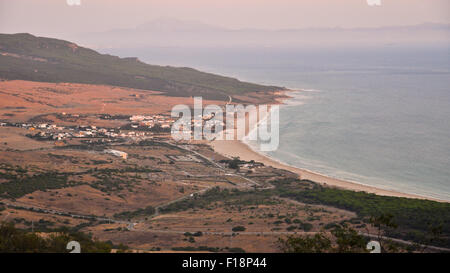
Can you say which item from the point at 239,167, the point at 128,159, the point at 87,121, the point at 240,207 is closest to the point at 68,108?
the point at 87,121

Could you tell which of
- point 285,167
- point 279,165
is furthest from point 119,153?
point 285,167

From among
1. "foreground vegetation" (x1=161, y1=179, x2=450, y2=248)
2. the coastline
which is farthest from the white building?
"foreground vegetation" (x1=161, y1=179, x2=450, y2=248)

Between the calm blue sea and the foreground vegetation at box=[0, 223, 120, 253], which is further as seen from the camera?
the calm blue sea

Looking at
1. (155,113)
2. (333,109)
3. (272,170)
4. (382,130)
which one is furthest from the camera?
(333,109)

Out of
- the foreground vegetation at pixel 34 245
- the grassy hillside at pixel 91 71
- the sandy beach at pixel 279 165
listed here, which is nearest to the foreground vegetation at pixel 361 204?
the sandy beach at pixel 279 165

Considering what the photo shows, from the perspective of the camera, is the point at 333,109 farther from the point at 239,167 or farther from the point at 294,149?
the point at 239,167

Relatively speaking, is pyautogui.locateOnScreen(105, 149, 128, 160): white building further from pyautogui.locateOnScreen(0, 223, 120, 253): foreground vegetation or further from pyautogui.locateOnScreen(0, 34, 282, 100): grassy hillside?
pyautogui.locateOnScreen(0, 34, 282, 100): grassy hillside
